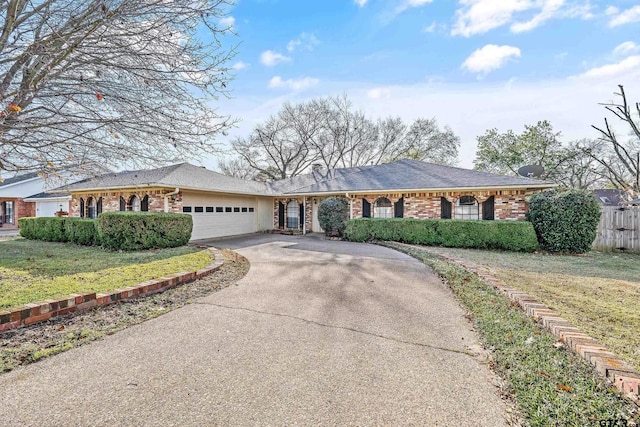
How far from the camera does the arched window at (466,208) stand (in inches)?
500

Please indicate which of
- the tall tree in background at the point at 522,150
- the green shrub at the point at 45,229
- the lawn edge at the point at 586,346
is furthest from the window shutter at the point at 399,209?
the tall tree in background at the point at 522,150

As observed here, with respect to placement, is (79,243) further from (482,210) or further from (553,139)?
(553,139)

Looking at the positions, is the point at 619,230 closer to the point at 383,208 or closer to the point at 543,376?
the point at 383,208

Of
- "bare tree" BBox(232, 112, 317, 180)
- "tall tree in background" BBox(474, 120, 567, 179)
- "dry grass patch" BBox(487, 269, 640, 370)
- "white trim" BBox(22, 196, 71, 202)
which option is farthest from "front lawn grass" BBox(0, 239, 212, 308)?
"tall tree in background" BBox(474, 120, 567, 179)

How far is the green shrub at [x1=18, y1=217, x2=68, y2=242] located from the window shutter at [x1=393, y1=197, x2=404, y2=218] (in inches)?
537

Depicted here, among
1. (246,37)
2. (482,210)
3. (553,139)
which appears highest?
(553,139)

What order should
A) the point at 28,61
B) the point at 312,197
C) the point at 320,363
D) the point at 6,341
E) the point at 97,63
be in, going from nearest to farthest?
A: the point at 320,363, the point at 6,341, the point at 97,63, the point at 28,61, the point at 312,197

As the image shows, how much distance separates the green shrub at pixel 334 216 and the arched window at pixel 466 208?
4772 mm

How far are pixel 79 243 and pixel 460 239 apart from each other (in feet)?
46.2

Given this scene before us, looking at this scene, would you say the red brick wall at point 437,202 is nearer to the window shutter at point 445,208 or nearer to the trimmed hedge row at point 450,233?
the window shutter at point 445,208

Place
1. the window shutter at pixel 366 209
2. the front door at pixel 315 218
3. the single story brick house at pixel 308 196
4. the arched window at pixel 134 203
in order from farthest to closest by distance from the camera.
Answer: the front door at pixel 315 218
the window shutter at pixel 366 209
the arched window at pixel 134 203
the single story brick house at pixel 308 196

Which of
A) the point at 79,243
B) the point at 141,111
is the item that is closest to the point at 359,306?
the point at 141,111

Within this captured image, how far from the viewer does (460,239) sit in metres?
11.0

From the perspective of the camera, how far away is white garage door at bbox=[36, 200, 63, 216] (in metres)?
22.2
